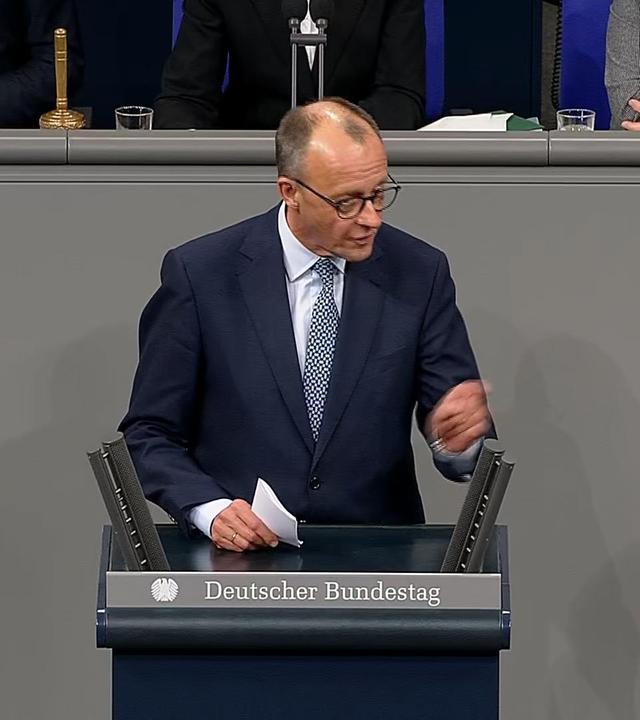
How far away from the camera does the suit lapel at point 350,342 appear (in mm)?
2775

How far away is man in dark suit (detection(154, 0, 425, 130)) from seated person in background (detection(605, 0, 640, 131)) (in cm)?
44

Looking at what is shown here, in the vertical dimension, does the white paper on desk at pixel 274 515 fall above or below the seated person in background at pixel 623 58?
below

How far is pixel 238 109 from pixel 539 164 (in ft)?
3.51

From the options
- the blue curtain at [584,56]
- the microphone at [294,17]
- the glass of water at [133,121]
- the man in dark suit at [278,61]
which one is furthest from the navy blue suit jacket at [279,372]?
the blue curtain at [584,56]

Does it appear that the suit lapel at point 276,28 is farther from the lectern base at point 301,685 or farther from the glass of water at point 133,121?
the lectern base at point 301,685

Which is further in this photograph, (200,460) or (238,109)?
(238,109)

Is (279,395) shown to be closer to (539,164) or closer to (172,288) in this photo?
(172,288)

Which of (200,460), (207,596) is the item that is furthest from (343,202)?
(207,596)

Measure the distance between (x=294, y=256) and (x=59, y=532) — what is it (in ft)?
2.85

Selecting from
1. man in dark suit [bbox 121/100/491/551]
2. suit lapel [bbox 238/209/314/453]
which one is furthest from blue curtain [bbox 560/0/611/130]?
suit lapel [bbox 238/209/314/453]

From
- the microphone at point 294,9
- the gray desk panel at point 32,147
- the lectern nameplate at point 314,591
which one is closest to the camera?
the lectern nameplate at point 314,591

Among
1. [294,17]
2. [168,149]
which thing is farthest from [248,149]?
[294,17]

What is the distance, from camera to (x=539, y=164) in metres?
3.33

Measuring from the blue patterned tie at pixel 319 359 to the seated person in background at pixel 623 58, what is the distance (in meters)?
1.52
